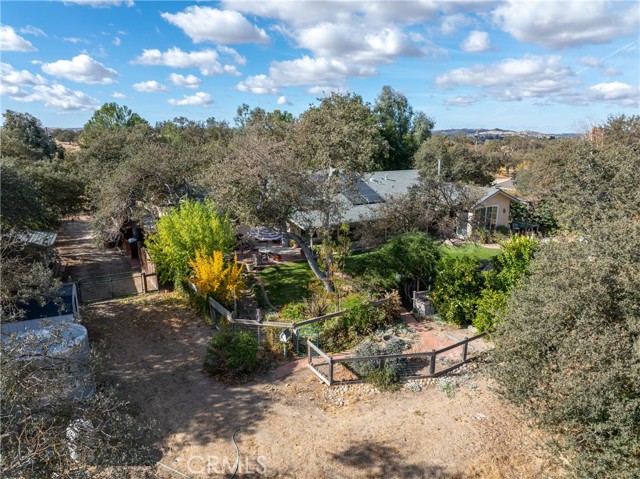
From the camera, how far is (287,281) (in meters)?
19.4

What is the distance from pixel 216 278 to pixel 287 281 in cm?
522

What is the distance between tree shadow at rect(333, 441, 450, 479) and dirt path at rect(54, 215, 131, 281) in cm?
1716

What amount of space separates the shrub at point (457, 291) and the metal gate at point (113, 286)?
12605mm

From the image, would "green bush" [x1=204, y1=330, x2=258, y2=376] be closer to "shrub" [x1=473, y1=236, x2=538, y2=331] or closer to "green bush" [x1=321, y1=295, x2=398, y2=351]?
"green bush" [x1=321, y1=295, x2=398, y2=351]

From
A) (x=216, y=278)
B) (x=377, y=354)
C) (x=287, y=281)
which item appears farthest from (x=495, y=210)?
(x=216, y=278)

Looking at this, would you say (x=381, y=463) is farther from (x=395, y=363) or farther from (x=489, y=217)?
(x=489, y=217)

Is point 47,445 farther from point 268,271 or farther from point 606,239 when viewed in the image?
point 268,271

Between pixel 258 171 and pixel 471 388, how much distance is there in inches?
401

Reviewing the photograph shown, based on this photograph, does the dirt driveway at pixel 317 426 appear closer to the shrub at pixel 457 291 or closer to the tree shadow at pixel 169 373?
the tree shadow at pixel 169 373

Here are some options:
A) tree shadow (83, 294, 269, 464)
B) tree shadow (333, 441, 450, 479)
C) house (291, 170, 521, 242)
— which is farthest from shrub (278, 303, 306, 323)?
house (291, 170, 521, 242)

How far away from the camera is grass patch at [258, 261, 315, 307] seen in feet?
57.9

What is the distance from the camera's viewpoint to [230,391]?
37.7ft

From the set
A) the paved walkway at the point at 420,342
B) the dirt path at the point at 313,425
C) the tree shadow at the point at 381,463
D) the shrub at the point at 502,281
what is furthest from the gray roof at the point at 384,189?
the tree shadow at the point at 381,463

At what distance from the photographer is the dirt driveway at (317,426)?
874cm
